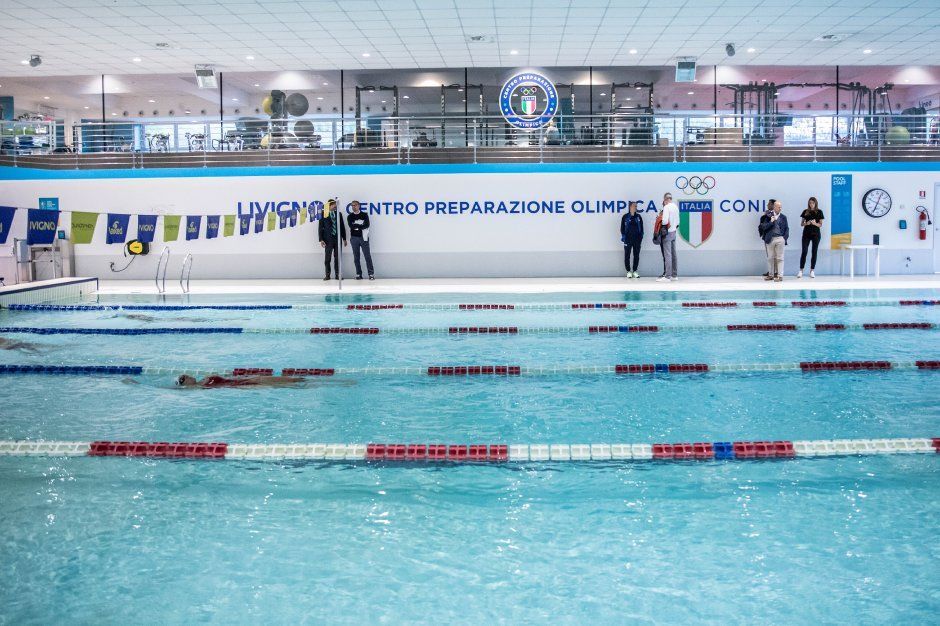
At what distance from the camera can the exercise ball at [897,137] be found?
16.3 m

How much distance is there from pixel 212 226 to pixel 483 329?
325 inches

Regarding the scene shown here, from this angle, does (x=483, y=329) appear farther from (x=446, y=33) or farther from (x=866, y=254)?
(x=866, y=254)

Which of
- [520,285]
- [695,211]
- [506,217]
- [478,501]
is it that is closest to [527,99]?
[506,217]

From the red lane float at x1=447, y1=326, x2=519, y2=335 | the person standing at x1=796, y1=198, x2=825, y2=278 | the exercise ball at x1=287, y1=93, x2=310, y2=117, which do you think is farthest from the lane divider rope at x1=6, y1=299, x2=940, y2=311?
the exercise ball at x1=287, y1=93, x2=310, y2=117

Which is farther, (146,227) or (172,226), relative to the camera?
(146,227)

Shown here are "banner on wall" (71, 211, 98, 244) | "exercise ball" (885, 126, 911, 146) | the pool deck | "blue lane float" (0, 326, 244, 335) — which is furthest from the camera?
"exercise ball" (885, 126, 911, 146)

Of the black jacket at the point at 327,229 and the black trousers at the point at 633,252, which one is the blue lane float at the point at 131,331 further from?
the black trousers at the point at 633,252

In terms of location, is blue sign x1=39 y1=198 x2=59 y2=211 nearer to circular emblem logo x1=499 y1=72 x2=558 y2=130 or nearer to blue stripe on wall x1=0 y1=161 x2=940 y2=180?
blue stripe on wall x1=0 y1=161 x2=940 y2=180

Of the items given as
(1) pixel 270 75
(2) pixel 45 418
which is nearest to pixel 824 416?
(2) pixel 45 418

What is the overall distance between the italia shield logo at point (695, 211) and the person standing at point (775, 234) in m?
1.26

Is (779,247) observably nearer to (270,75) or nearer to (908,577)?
(908,577)

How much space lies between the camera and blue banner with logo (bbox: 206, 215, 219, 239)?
49.3ft

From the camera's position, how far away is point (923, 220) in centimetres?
1536

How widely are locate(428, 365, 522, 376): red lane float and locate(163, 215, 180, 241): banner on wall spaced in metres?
9.18
